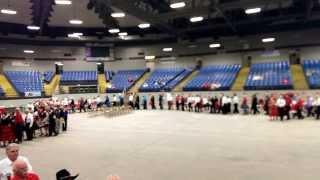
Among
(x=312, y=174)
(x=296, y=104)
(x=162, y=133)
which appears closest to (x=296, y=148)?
(x=312, y=174)

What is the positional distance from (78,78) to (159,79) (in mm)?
8877

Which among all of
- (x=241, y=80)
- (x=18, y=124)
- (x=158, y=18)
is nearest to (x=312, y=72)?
(x=241, y=80)

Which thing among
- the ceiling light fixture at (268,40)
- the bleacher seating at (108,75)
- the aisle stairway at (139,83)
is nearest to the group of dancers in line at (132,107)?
the aisle stairway at (139,83)

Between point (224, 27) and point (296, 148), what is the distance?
2376 centimetres

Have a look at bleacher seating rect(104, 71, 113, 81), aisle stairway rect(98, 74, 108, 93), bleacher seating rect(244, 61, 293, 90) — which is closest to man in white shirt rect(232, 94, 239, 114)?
bleacher seating rect(244, 61, 293, 90)

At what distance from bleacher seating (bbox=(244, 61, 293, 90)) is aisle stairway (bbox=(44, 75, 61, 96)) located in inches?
758

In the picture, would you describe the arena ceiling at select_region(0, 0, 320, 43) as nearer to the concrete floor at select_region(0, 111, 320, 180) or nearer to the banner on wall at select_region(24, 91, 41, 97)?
the banner on wall at select_region(24, 91, 41, 97)

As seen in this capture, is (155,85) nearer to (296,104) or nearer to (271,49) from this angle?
(271,49)

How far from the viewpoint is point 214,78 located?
3447cm

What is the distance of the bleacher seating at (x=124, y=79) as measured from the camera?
37.9 metres

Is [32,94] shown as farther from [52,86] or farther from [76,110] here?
[76,110]

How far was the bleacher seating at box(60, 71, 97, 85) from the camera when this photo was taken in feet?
126

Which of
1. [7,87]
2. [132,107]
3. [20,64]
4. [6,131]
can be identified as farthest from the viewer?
[20,64]

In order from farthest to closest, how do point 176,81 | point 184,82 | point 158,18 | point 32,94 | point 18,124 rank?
point 176,81
point 184,82
point 32,94
point 158,18
point 18,124
